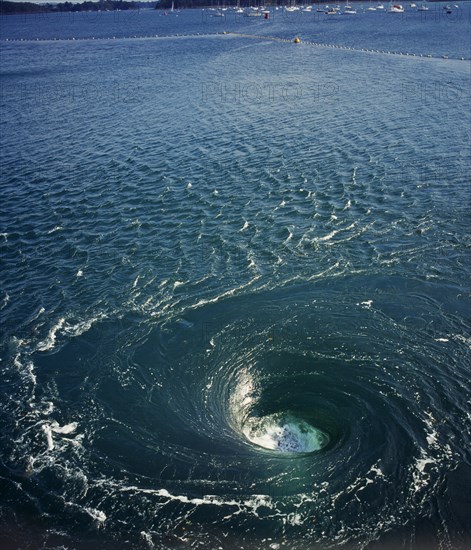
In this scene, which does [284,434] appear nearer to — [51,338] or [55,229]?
[51,338]

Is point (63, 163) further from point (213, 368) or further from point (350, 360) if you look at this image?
point (350, 360)

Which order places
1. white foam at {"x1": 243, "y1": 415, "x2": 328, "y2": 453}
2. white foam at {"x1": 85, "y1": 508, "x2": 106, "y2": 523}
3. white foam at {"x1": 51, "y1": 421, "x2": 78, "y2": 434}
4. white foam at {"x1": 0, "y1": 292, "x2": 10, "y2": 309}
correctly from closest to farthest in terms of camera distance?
white foam at {"x1": 85, "y1": 508, "x2": 106, "y2": 523}
white foam at {"x1": 243, "y1": 415, "x2": 328, "y2": 453}
white foam at {"x1": 51, "y1": 421, "x2": 78, "y2": 434}
white foam at {"x1": 0, "y1": 292, "x2": 10, "y2": 309}

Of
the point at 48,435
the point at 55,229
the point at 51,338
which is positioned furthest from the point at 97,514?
the point at 55,229

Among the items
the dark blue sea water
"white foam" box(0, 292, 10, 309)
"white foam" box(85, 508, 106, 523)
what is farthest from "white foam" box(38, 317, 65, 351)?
"white foam" box(85, 508, 106, 523)

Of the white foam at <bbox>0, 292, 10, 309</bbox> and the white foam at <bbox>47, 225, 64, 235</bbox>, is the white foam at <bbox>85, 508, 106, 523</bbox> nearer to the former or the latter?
the white foam at <bbox>0, 292, 10, 309</bbox>

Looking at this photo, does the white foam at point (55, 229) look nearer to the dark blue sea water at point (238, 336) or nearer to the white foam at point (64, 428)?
the dark blue sea water at point (238, 336)

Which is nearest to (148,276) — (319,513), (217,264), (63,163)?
(217,264)

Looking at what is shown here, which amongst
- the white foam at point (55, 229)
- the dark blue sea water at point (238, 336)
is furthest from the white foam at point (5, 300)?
the white foam at point (55, 229)

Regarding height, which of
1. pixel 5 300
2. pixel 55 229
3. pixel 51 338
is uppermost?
pixel 55 229
